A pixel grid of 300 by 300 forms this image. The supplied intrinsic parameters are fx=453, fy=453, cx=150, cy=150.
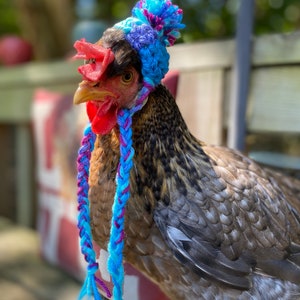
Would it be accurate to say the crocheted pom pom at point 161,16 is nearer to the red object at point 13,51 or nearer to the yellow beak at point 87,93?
the yellow beak at point 87,93

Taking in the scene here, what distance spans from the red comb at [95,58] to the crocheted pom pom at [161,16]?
94 mm

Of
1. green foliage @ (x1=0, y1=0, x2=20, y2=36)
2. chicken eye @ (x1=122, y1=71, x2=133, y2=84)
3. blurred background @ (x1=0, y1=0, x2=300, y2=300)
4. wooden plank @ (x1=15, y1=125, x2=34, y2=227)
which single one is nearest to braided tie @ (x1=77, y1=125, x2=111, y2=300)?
chicken eye @ (x1=122, y1=71, x2=133, y2=84)

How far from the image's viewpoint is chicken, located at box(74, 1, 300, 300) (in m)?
0.74

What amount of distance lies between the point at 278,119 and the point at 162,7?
1.72 feet

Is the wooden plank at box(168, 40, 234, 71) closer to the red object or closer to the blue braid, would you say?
the blue braid

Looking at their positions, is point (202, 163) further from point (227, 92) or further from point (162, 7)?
point (227, 92)

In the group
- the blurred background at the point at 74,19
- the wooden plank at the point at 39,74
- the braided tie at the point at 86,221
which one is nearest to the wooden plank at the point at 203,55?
the wooden plank at the point at 39,74

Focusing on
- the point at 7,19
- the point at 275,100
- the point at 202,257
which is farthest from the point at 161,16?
the point at 7,19

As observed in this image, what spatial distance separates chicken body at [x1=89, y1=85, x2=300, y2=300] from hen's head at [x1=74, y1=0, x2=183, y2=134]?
0.05 metres

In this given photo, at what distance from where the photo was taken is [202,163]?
79 centimetres

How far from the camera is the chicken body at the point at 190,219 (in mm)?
743

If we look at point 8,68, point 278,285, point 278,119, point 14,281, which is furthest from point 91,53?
point 8,68

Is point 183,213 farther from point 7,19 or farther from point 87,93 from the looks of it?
point 7,19

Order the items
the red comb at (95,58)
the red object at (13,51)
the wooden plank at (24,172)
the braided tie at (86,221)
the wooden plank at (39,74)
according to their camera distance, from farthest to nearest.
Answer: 1. the red object at (13,51)
2. the wooden plank at (24,172)
3. the wooden plank at (39,74)
4. the braided tie at (86,221)
5. the red comb at (95,58)
